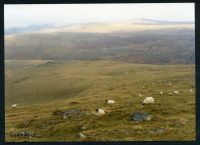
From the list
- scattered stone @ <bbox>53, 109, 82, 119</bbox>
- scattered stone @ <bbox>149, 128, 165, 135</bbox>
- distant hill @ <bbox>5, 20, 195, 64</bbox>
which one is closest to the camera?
scattered stone @ <bbox>149, 128, 165, 135</bbox>

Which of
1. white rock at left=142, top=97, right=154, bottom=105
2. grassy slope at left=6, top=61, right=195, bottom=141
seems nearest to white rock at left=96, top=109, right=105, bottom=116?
grassy slope at left=6, top=61, right=195, bottom=141

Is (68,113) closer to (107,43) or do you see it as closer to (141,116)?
(141,116)

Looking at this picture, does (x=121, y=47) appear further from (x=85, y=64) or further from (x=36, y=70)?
(x=36, y=70)

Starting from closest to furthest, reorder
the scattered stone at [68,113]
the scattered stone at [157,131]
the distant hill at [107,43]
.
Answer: the scattered stone at [157,131] → the scattered stone at [68,113] → the distant hill at [107,43]

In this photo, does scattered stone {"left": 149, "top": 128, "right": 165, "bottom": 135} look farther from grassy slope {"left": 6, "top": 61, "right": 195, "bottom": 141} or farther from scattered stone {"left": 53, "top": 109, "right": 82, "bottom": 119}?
scattered stone {"left": 53, "top": 109, "right": 82, "bottom": 119}

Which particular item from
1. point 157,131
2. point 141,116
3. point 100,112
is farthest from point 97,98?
point 157,131

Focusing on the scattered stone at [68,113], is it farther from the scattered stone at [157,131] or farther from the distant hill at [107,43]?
the scattered stone at [157,131]

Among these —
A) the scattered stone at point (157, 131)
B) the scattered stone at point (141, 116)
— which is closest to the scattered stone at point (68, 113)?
the scattered stone at point (141, 116)
